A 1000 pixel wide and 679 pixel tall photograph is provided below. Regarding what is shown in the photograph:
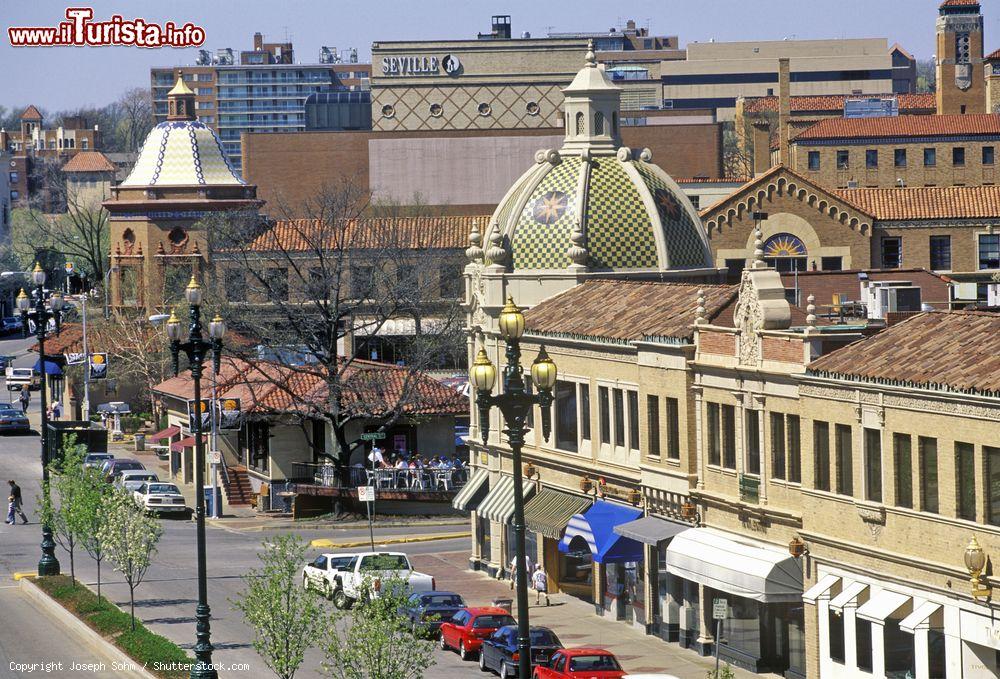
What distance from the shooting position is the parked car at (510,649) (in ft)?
142

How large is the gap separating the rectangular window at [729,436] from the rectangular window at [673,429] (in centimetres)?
249

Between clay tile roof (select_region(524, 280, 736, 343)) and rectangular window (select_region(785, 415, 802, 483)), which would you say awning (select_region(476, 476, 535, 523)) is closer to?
clay tile roof (select_region(524, 280, 736, 343))

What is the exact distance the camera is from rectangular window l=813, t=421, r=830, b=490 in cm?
4153

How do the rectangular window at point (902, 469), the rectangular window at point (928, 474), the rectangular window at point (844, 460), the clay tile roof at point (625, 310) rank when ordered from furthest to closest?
the clay tile roof at point (625, 310) < the rectangular window at point (844, 460) < the rectangular window at point (902, 469) < the rectangular window at point (928, 474)

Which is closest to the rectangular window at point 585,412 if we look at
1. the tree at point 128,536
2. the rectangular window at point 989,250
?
the tree at point 128,536

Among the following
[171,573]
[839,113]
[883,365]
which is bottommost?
[171,573]

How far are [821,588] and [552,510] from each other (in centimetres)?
1423

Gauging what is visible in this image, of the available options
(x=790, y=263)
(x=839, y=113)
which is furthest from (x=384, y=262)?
(x=839, y=113)

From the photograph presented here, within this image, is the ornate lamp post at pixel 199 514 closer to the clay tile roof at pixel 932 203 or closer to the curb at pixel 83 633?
the curb at pixel 83 633

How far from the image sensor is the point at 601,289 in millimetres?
58531

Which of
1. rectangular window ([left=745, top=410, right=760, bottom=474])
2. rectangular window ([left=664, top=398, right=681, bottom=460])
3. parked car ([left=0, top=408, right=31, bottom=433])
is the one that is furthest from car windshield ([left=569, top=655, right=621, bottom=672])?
parked car ([left=0, top=408, right=31, bottom=433])

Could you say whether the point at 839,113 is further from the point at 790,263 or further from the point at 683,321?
the point at 683,321

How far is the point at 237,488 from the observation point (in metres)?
77.7

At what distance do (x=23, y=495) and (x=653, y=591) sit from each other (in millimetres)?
36099
